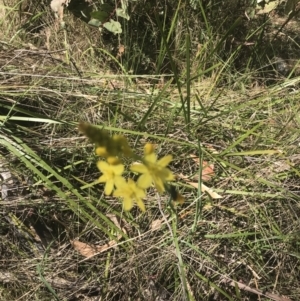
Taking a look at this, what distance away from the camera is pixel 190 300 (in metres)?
1.40

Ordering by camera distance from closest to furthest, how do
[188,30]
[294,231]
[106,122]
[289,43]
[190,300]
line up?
[190,300] < [294,231] < [106,122] < [188,30] < [289,43]

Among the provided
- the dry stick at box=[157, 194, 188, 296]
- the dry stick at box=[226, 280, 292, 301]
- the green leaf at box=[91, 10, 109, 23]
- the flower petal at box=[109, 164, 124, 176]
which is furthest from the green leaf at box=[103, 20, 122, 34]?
the flower petal at box=[109, 164, 124, 176]

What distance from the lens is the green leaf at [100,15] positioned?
1.90 metres

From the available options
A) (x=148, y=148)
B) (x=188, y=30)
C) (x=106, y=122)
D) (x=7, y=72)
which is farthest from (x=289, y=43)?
(x=148, y=148)

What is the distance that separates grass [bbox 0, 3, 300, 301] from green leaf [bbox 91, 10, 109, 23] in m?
0.32

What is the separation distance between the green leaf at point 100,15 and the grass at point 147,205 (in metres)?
0.32

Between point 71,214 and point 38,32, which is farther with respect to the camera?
point 38,32

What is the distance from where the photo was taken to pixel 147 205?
5.03 feet

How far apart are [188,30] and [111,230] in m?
0.91

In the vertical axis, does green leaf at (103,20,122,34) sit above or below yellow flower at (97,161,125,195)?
below

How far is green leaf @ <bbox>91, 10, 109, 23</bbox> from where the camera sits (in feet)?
6.22

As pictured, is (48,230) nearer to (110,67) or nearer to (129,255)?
(129,255)

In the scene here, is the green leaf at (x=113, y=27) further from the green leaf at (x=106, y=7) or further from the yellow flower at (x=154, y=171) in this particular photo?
the yellow flower at (x=154, y=171)

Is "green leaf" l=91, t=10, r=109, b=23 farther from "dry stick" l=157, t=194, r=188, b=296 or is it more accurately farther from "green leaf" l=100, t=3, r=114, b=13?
"dry stick" l=157, t=194, r=188, b=296
